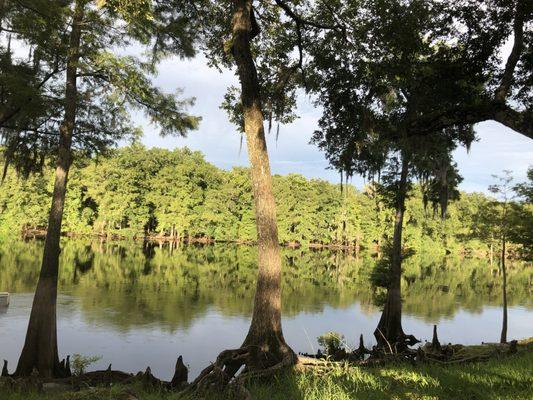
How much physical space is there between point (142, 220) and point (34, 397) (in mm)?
73836

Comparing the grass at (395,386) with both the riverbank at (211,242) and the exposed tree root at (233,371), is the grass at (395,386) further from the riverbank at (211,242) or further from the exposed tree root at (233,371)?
the riverbank at (211,242)

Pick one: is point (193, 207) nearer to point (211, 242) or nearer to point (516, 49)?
point (211, 242)

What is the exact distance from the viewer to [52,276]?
12.6m

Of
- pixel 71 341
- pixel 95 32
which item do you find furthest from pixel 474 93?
pixel 71 341

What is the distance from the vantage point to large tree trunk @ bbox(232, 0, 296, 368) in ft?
25.3

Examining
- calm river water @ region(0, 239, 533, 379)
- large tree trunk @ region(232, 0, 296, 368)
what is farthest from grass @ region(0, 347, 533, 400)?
calm river water @ region(0, 239, 533, 379)

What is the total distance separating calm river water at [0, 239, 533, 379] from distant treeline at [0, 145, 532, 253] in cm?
2396

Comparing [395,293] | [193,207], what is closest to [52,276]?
[395,293]

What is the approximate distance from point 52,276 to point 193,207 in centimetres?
6697

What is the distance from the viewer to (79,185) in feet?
257

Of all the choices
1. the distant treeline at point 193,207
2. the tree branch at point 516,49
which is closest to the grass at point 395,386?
the tree branch at point 516,49

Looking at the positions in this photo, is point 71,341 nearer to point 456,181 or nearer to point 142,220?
point 456,181

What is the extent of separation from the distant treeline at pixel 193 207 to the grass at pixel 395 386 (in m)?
68.0

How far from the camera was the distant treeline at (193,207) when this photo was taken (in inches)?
2980
